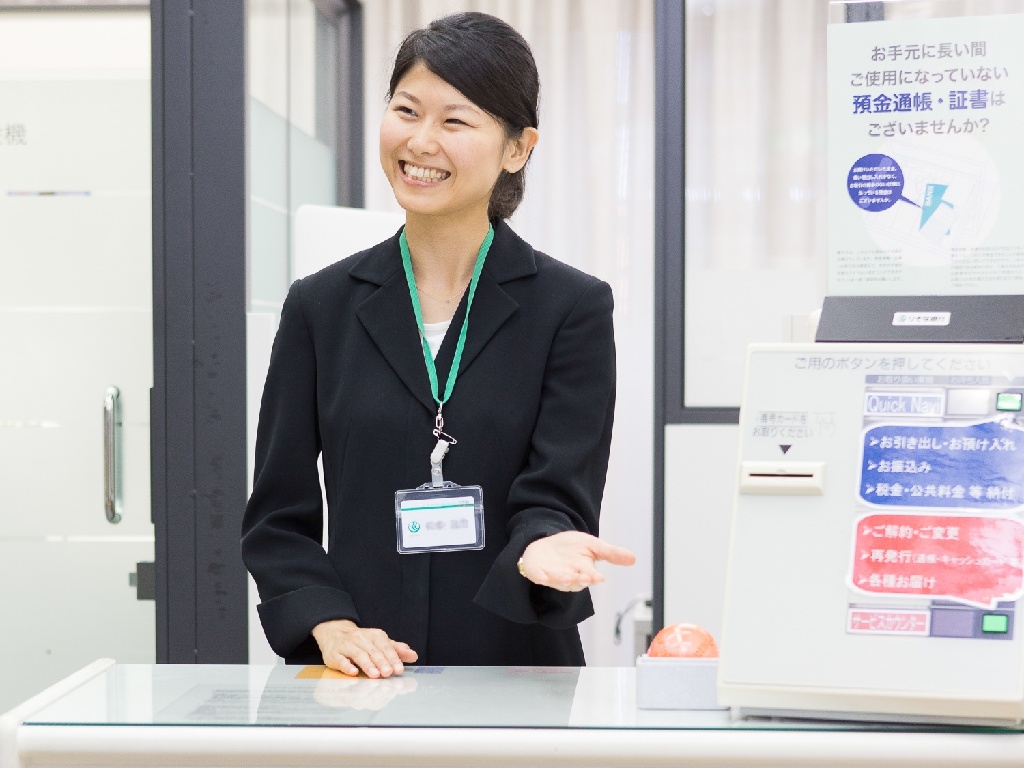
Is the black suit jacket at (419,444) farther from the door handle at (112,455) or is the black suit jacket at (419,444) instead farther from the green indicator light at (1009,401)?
the door handle at (112,455)

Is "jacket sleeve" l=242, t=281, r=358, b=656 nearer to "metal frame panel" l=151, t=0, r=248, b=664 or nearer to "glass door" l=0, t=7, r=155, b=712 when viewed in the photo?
"metal frame panel" l=151, t=0, r=248, b=664

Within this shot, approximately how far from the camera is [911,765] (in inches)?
37.1

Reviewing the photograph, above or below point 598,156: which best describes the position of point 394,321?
below

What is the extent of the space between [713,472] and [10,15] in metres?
2.18

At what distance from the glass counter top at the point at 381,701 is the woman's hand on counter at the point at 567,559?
0.09 m

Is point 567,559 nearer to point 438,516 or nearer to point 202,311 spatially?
point 438,516

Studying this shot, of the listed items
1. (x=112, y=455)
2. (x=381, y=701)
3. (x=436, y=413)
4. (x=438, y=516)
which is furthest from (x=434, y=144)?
(x=112, y=455)

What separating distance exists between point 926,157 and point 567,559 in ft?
1.62

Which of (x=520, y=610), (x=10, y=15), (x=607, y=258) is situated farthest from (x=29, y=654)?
(x=520, y=610)

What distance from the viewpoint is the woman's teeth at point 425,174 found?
1.41 m

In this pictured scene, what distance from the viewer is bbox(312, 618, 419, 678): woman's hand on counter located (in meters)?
1.20

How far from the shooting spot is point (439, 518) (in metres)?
1.38

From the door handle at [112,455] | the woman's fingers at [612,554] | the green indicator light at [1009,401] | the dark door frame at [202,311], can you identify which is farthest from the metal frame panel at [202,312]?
the green indicator light at [1009,401]

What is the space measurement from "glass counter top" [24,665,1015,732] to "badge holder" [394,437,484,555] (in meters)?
0.21
